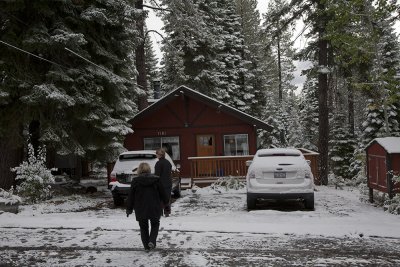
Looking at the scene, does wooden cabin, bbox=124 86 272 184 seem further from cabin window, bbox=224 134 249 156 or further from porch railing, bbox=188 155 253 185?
porch railing, bbox=188 155 253 185

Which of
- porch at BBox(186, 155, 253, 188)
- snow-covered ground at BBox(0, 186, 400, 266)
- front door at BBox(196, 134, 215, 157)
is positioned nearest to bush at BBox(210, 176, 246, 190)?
porch at BBox(186, 155, 253, 188)

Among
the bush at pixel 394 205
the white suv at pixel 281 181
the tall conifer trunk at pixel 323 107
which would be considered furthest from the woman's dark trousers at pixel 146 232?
the tall conifer trunk at pixel 323 107

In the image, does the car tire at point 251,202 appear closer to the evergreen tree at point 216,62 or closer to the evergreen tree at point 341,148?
the evergreen tree at point 216,62

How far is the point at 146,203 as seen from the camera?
6.99 meters

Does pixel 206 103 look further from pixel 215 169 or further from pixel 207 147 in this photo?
pixel 215 169

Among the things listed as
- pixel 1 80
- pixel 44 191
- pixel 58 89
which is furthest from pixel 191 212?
pixel 1 80

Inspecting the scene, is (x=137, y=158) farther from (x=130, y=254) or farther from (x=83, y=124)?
(x=130, y=254)

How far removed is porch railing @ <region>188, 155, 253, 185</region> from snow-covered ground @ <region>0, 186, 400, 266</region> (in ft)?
20.0

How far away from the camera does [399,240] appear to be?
7.74 meters

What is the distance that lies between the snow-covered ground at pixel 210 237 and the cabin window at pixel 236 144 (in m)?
11.5

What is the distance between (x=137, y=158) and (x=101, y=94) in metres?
3.87

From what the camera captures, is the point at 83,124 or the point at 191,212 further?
the point at 83,124

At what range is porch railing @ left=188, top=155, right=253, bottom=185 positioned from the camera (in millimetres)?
18312

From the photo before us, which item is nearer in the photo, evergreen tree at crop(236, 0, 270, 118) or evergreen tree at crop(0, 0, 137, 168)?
evergreen tree at crop(0, 0, 137, 168)
